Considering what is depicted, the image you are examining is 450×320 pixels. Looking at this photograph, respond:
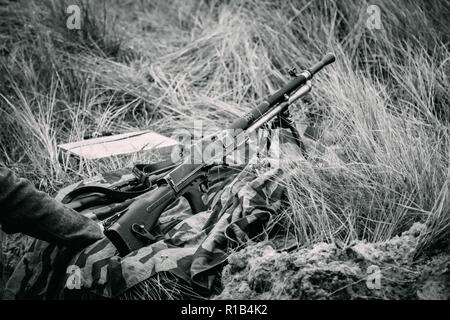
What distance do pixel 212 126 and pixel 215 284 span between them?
1.60 metres

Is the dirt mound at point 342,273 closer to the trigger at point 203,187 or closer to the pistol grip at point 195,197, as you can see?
the pistol grip at point 195,197

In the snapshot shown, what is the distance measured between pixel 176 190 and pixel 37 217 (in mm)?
742

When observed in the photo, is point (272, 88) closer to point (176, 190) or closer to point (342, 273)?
point (176, 190)

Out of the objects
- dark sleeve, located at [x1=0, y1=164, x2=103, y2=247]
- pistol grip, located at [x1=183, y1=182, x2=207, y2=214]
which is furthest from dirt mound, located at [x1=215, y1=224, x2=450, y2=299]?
dark sleeve, located at [x1=0, y1=164, x2=103, y2=247]

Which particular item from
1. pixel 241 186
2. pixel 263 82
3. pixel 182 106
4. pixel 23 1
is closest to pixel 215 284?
pixel 241 186

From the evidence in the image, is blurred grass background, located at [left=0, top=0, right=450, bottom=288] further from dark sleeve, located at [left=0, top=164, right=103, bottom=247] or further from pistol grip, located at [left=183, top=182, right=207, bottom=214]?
dark sleeve, located at [left=0, top=164, right=103, bottom=247]

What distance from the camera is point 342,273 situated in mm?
1807

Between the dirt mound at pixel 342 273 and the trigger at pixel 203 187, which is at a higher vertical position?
the trigger at pixel 203 187

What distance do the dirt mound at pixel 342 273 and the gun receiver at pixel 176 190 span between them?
0.50 m

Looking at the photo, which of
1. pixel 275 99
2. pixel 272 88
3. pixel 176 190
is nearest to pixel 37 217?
pixel 176 190

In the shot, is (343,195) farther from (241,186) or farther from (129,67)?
(129,67)

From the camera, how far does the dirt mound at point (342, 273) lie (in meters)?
1.76

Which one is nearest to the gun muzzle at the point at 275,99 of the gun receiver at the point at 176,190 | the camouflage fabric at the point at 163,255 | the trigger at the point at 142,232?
the gun receiver at the point at 176,190

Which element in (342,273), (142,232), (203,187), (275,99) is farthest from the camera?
(275,99)
